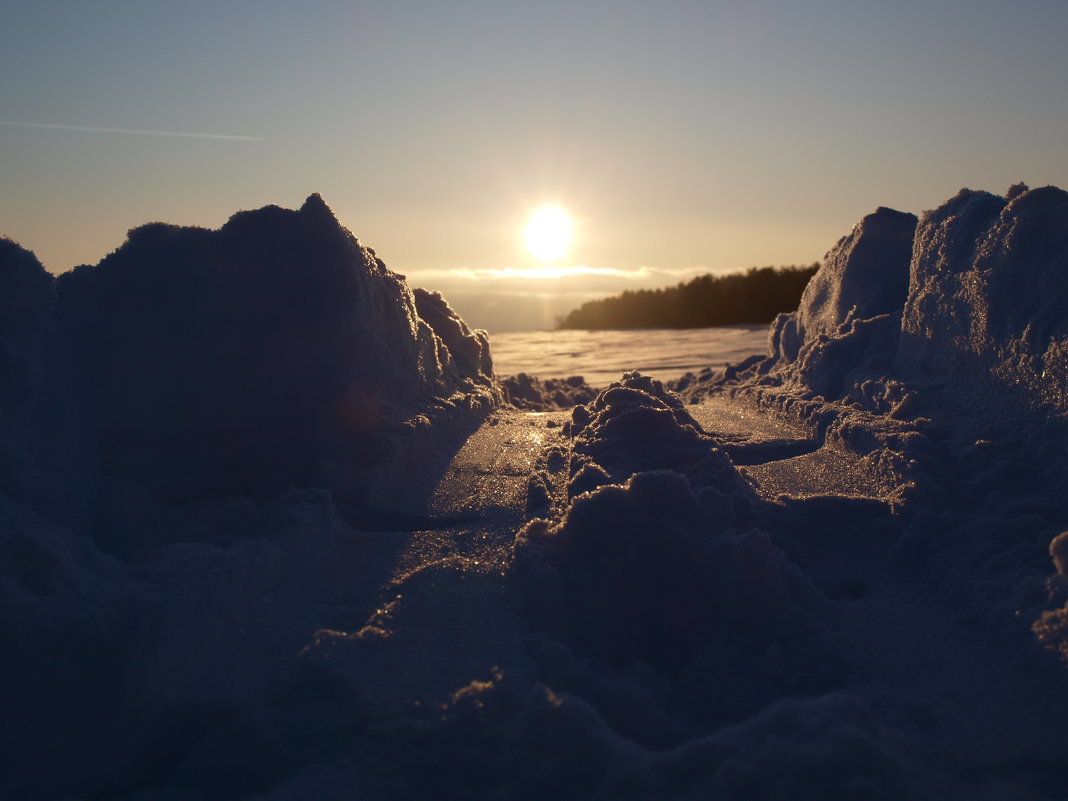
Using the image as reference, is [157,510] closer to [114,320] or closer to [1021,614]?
[114,320]

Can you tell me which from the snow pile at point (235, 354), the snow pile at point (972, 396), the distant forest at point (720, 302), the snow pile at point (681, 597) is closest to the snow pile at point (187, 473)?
the snow pile at point (235, 354)

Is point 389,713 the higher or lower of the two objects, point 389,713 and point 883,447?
the lower

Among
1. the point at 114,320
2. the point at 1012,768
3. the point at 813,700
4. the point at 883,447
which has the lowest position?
the point at 1012,768

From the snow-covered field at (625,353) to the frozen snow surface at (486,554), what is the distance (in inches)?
175

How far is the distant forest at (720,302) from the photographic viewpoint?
18.8 m

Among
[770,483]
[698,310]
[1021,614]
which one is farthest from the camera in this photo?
[698,310]

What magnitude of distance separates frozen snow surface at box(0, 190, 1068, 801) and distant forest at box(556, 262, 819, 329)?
48.0 ft

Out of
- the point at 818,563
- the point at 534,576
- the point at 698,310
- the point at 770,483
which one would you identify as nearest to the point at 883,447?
the point at 770,483

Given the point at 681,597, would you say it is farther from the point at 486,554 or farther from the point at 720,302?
the point at 720,302

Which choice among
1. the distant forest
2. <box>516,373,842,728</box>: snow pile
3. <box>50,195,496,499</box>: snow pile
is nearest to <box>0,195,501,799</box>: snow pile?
<box>50,195,496,499</box>: snow pile

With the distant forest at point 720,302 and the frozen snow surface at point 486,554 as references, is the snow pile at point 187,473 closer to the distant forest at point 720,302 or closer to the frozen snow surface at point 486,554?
the frozen snow surface at point 486,554

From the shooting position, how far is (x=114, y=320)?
3.41 meters

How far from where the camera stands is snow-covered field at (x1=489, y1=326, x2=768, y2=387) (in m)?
9.41

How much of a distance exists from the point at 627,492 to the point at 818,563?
0.71m
